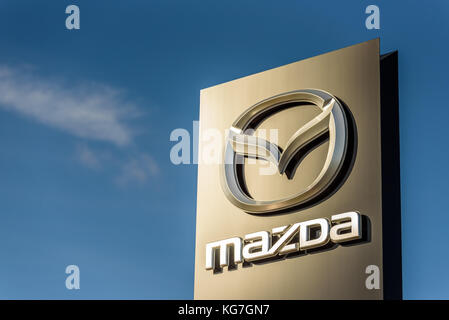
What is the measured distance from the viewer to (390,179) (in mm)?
14555

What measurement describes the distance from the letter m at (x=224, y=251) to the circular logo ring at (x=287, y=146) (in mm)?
740

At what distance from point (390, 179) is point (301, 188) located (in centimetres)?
180

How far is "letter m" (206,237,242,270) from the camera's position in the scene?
15.9m

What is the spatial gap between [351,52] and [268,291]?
4.95m

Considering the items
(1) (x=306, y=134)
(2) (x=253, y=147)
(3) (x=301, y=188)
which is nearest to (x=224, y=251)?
(3) (x=301, y=188)

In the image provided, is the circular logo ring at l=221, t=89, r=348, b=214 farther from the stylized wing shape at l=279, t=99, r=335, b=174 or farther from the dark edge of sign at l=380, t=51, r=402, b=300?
the dark edge of sign at l=380, t=51, r=402, b=300

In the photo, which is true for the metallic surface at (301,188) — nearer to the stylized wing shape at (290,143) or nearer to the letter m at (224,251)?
the letter m at (224,251)

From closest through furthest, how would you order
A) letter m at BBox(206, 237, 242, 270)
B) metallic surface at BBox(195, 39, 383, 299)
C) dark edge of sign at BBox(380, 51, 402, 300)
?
dark edge of sign at BBox(380, 51, 402, 300)
metallic surface at BBox(195, 39, 383, 299)
letter m at BBox(206, 237, 242, 270)

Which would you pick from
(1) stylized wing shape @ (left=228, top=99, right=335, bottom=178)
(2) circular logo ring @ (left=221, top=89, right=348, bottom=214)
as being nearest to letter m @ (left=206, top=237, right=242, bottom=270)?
(2) circular logo ring @ (left=221, top=89, right=348, bottom=214)

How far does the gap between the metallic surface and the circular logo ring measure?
18cm
